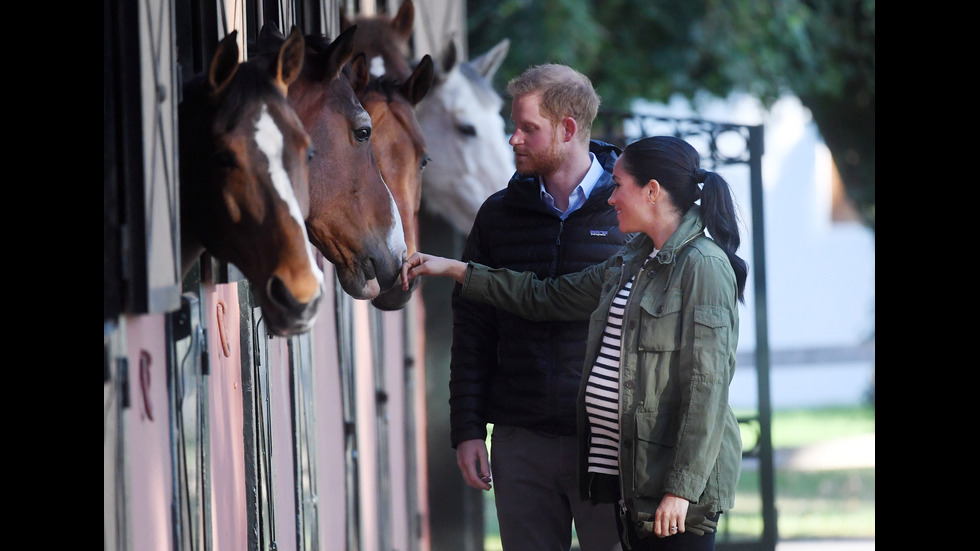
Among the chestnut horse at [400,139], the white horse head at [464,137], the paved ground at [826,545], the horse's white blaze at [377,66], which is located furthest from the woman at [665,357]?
the paved ground at [826,545]

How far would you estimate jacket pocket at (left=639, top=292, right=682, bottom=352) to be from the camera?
9.67 ft

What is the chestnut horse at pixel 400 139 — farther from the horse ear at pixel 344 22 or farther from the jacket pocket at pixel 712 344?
the horse ear at pixel 344 22

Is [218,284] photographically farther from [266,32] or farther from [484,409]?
[484,409]

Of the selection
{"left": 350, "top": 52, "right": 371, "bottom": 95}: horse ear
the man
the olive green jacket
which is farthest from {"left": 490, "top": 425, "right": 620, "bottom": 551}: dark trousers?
{"left": 350, "top": 52, "right": 371, "bottom": 95}: horse ear

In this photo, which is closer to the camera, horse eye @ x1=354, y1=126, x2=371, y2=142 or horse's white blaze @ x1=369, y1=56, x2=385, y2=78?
horse eye @ x1=354, y1=126, x2=371, y2=142

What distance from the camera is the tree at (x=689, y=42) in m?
10.1

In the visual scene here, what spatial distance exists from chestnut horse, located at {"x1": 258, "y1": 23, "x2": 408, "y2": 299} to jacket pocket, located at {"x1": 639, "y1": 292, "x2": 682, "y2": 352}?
586 mm

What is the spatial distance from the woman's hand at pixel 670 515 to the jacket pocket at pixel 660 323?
13.5 inches

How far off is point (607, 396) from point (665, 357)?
0.21 metres

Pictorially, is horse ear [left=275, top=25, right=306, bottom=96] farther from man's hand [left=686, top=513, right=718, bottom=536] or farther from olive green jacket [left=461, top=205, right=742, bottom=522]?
man's hand [left=686, top=513, right=718, bottom=536]

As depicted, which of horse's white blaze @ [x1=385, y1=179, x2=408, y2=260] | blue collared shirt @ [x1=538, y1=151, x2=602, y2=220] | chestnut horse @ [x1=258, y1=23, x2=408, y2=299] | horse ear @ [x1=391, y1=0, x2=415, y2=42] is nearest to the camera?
chestnut horse @ [x1=258, y1=23, x2=408, y2=299]

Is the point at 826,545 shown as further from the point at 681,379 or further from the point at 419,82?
the point at 681,379

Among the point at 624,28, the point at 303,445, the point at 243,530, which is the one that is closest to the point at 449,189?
the point at 303,445

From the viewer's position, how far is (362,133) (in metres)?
2.83
